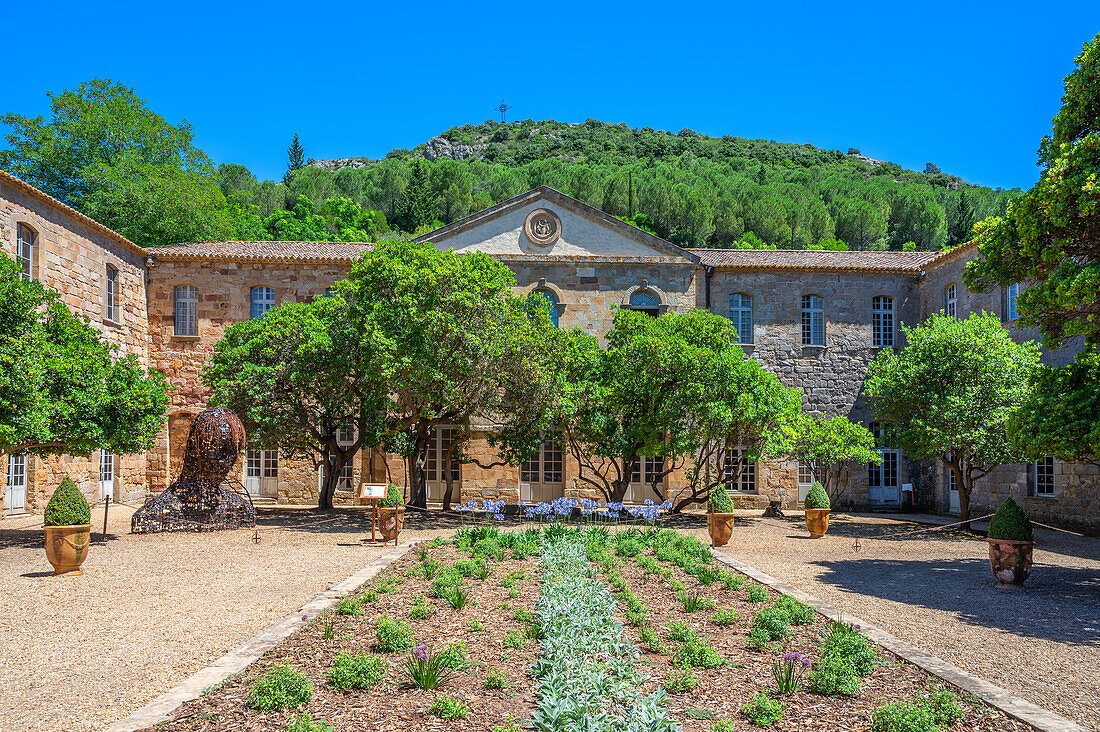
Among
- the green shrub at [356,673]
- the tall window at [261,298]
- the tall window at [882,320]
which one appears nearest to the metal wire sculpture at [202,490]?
the tall window at [261,298]

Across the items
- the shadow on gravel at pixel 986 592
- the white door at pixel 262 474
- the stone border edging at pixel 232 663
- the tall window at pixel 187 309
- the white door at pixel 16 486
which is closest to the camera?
the stone border edging at pixel 232 663

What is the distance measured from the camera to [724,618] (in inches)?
280

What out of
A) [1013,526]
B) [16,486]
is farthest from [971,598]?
[16,486]

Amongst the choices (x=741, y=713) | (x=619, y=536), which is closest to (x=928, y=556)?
(x=619, y=536)

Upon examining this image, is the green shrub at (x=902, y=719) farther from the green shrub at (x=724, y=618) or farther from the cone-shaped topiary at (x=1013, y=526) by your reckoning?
the cone-shaped topiary at (x=1013, y=526)

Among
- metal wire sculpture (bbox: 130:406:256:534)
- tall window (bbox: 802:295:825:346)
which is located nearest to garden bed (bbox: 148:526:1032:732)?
metal wire sculpture (bbox: 130:406:256:534)

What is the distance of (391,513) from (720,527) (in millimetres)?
6157

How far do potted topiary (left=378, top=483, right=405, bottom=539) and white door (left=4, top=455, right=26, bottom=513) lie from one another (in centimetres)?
994

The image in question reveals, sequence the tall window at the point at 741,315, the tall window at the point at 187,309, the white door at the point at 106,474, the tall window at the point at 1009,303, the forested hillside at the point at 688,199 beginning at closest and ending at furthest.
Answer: the tall window at the point at 1009,303
the white door at the point at 106,474
the tall window at the point at 187,309
the tall window at the point at 741,315
the forested hillside at the point at 688,199

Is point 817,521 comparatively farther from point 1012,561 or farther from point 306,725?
point 306,725

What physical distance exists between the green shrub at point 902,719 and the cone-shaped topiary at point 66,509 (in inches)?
394

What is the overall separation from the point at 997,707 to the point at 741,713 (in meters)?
1.70

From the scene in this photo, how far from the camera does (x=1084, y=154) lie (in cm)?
925

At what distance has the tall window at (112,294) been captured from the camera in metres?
20.7
